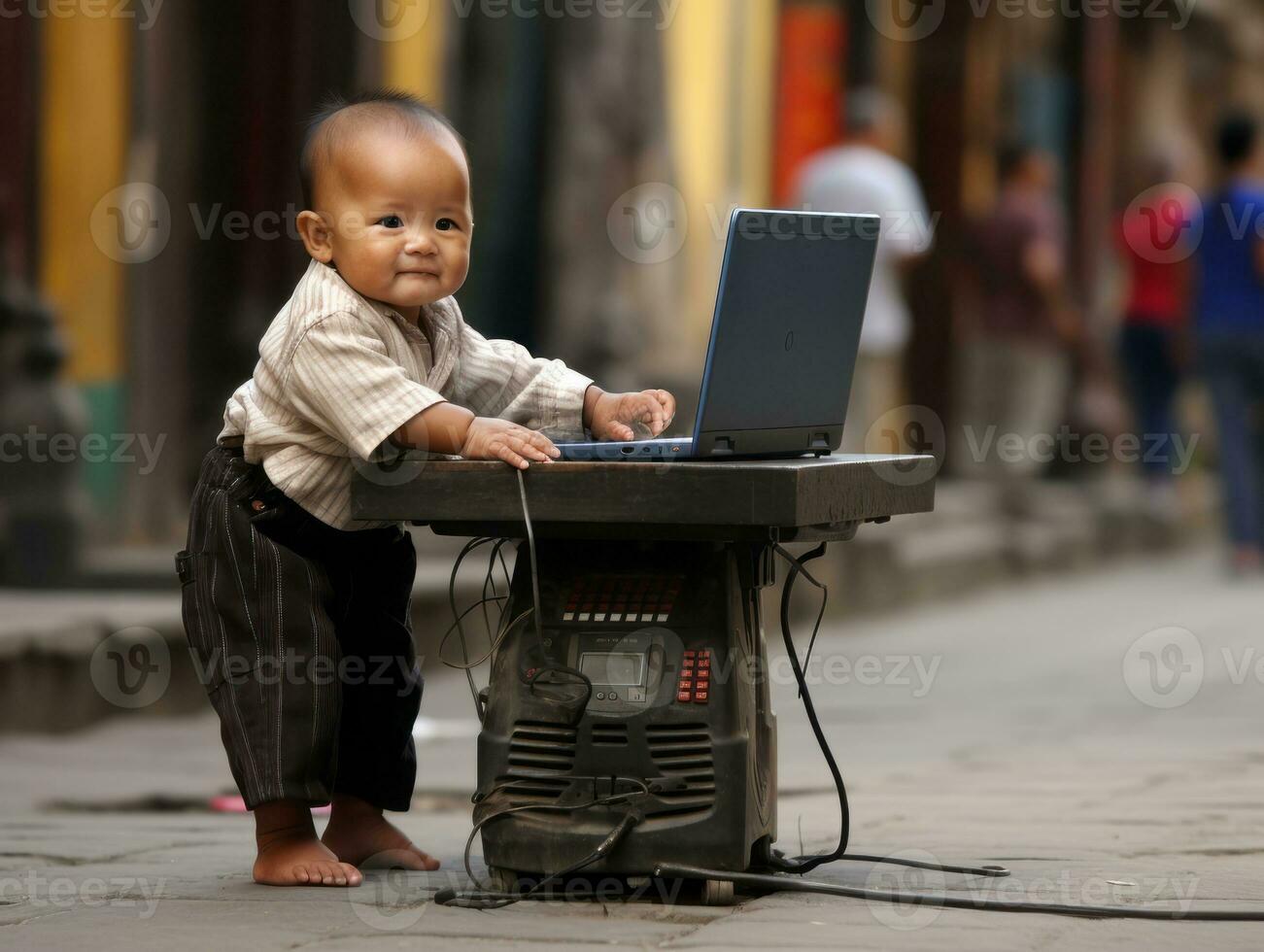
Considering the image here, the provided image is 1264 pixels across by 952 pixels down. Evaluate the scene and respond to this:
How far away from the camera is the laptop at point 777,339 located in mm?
3934

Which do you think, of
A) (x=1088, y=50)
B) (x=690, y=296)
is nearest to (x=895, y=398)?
(x=690, y=296)

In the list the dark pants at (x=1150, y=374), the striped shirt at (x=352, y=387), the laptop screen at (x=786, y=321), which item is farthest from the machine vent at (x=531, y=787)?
the dark pants at (x=1150, y=374)

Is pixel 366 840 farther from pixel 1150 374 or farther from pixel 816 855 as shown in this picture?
pixel 1150 374

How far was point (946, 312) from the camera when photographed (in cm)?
1579

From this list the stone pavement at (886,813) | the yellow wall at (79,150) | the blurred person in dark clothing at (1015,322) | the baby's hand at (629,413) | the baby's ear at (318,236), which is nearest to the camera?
the stone pavement at (886,813)

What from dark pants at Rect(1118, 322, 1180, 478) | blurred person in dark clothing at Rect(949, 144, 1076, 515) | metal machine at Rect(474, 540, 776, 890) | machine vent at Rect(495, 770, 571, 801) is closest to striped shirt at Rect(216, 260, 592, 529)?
metal machine at Rect(474, 540, 776, 890)

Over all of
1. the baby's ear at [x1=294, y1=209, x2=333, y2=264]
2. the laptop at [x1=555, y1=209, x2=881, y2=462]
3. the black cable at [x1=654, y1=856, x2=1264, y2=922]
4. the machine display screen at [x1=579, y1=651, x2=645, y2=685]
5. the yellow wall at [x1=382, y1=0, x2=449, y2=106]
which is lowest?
the black cable at [x1=654, y1=856, x2=1264, y2=922]

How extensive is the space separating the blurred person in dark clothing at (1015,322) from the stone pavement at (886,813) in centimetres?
388

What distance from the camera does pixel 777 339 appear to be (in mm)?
4090

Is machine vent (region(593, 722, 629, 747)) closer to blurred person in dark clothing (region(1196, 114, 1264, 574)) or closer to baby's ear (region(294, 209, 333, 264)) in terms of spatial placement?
baby's ear (region(294, 209, 333, 264))

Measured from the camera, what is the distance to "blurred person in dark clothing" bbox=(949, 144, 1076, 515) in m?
14.4

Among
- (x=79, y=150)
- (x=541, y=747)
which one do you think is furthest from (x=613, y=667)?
(x=79, y=150)

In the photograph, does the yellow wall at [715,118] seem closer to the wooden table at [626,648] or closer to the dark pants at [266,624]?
the dark pants at [266,624]

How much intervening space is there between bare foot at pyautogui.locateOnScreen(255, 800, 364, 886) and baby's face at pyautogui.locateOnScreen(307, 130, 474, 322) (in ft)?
3.19
